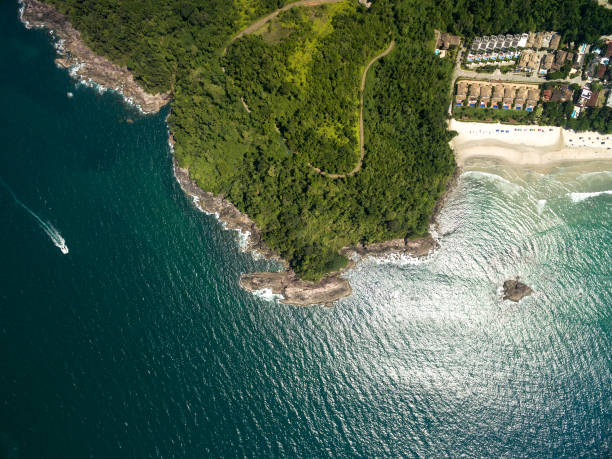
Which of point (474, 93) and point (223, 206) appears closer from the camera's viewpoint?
point (474, 93)

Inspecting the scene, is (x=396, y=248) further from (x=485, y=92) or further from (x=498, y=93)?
(x=498, y=93)

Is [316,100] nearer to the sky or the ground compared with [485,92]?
nearer to the ground

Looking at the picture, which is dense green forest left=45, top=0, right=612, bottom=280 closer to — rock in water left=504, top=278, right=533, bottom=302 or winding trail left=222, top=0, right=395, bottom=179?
winding trail left=222, top=0, right=395, bottom=179

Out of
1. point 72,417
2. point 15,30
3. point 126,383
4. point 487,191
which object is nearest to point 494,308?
point 487,191

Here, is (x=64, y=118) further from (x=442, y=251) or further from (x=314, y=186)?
(x=442, y=251)

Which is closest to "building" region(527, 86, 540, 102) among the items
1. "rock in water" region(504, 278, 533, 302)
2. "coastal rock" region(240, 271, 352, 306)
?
"rock in water" region(504, 278, 533, 302)

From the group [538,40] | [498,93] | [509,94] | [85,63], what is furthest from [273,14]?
[538,40]
